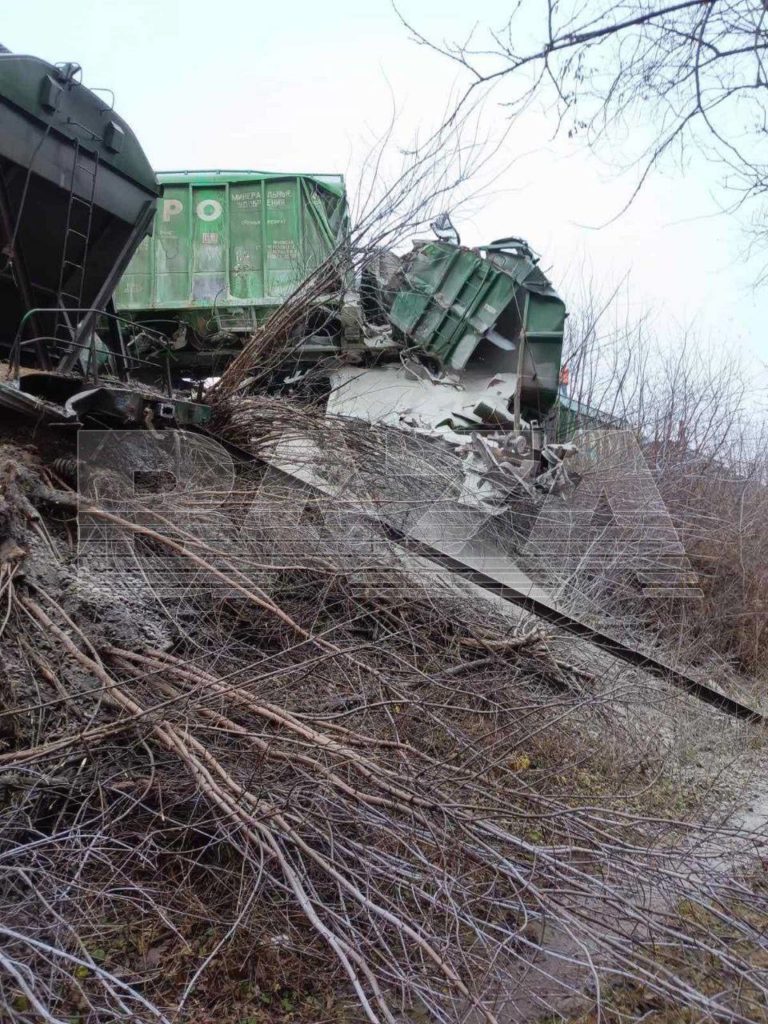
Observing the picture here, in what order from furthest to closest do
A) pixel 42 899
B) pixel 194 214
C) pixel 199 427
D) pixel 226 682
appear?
pixel 194 214
pixel 199 427
pixel 226 682
pixel 42 899

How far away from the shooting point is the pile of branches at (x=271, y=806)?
95.1 inches

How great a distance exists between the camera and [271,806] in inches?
111

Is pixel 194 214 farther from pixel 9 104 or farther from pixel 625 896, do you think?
pixel 625 896

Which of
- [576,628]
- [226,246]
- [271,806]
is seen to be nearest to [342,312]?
[226,246]

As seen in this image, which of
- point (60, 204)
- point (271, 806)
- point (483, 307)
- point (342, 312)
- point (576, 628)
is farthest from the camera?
point (483, 307)

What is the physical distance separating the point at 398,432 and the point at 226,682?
132 inches

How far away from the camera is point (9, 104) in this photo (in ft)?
14.8

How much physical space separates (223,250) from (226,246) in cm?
5

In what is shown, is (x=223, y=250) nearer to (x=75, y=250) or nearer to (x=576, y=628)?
(x=75, y=250)

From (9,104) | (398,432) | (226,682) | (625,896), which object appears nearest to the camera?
(625,896)

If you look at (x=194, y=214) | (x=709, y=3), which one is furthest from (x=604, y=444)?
(x=709, y=3)

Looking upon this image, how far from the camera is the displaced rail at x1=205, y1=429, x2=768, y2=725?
5148mm

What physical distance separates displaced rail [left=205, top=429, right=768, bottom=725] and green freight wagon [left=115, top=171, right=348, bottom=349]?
4462 mm

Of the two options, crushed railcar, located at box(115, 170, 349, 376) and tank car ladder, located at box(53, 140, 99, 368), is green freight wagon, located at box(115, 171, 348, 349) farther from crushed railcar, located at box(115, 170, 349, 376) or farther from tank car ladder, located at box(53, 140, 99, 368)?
tank car ladder, located at box(53, 140, 99, 368)
